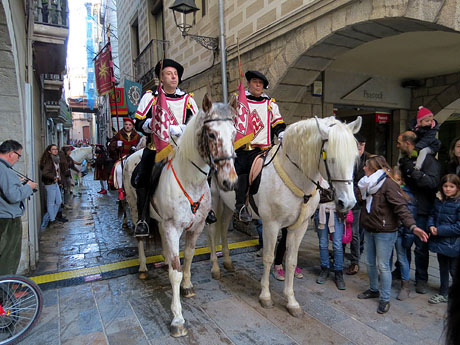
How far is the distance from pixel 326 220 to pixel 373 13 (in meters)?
2.89

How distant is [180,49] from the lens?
960cm

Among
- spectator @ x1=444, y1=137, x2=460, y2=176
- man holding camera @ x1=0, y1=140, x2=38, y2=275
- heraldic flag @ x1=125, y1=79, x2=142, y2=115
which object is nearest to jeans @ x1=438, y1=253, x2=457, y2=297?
spectator @ x1=444, y1=137, x2=460, y2=176

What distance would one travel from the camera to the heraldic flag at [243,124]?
3838 millimetres

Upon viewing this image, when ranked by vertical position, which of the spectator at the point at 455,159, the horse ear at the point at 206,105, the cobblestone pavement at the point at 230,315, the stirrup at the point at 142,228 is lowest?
the cobblestone pavement at the point at 230,315

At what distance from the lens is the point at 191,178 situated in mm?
3059

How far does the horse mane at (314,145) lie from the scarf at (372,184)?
88 cm

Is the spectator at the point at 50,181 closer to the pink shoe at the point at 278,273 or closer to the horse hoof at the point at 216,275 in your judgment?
the horse hoof at the point at 216,275

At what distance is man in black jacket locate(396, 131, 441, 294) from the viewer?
365 centimetres

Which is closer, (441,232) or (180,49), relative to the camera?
(441,232)

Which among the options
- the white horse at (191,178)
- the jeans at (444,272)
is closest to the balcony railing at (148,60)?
the white horse at (191,178)

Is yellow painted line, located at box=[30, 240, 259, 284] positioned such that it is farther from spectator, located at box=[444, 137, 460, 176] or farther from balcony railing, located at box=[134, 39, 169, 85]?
balcony railing, located at box=[134, 39, 169, 85]

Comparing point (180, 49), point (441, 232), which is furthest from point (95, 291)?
point (180, 49)

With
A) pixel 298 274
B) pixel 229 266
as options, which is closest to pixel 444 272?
pixel 298 274

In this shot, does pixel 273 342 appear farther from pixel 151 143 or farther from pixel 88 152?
pixel 88 152
